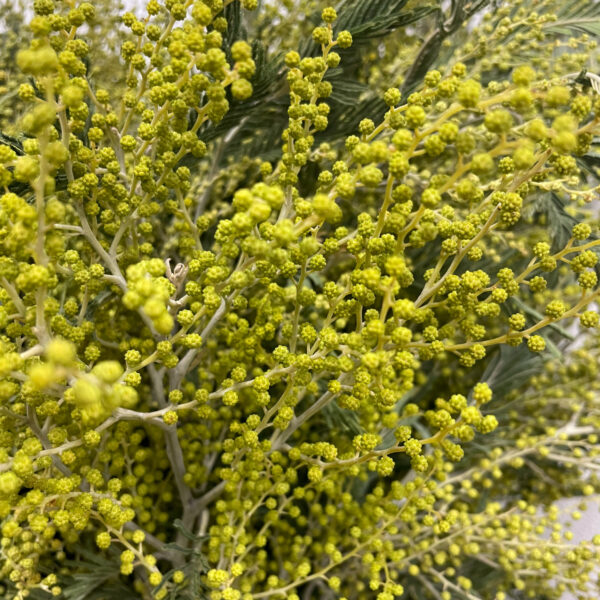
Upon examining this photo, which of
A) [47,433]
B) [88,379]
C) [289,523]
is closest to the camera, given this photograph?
[88,379]

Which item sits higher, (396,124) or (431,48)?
(431,48)

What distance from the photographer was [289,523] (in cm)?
88

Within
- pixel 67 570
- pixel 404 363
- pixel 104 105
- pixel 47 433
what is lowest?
pixel 67 570

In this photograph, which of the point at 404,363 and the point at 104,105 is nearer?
the point at 404,363

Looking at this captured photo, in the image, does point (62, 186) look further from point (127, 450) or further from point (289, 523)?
point (289, 523)

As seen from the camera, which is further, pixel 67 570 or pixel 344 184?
pixel 67 570

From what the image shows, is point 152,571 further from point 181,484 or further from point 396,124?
point 396,124

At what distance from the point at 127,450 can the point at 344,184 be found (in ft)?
1.70

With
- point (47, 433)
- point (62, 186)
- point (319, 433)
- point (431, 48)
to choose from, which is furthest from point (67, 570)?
point (431, 48)

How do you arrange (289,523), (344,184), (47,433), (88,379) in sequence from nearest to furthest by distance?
1. (88,379)
2. (344,184)
3. (47,433)
4. (289,523)

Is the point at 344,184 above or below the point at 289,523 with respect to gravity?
above

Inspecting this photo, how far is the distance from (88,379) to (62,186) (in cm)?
38

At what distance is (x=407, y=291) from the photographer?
948mm

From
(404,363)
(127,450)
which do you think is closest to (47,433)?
(127,450)
